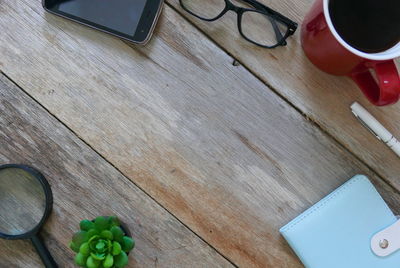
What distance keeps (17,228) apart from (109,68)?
25 cm

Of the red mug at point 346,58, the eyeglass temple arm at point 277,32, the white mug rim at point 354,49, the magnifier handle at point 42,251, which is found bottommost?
the magnifier handle at point 42,251

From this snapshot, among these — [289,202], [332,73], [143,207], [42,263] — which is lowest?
[42,263]

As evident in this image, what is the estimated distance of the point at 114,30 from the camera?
656mm

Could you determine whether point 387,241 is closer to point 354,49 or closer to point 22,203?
point 354,49

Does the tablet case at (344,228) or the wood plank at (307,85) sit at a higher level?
the wood plank at (307,85)

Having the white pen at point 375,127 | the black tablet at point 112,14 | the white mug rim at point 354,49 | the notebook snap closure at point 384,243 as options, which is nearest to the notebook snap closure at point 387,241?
the notebook snap closure at point 384,243

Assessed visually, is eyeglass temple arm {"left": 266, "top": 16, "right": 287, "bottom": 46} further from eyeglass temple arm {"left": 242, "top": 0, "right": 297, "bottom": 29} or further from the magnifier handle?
the magnifier handle

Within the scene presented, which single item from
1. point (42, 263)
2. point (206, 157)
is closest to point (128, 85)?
point (206, 157)

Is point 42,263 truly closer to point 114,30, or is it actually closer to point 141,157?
point 141,157

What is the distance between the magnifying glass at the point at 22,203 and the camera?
66 cm

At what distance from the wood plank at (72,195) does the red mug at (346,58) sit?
291 millimetres

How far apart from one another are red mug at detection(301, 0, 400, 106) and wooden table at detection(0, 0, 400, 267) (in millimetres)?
37

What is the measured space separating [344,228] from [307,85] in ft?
0.65

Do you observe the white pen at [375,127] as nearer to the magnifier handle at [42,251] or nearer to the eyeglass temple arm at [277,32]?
the eyeglass temple arm at [277,32]
